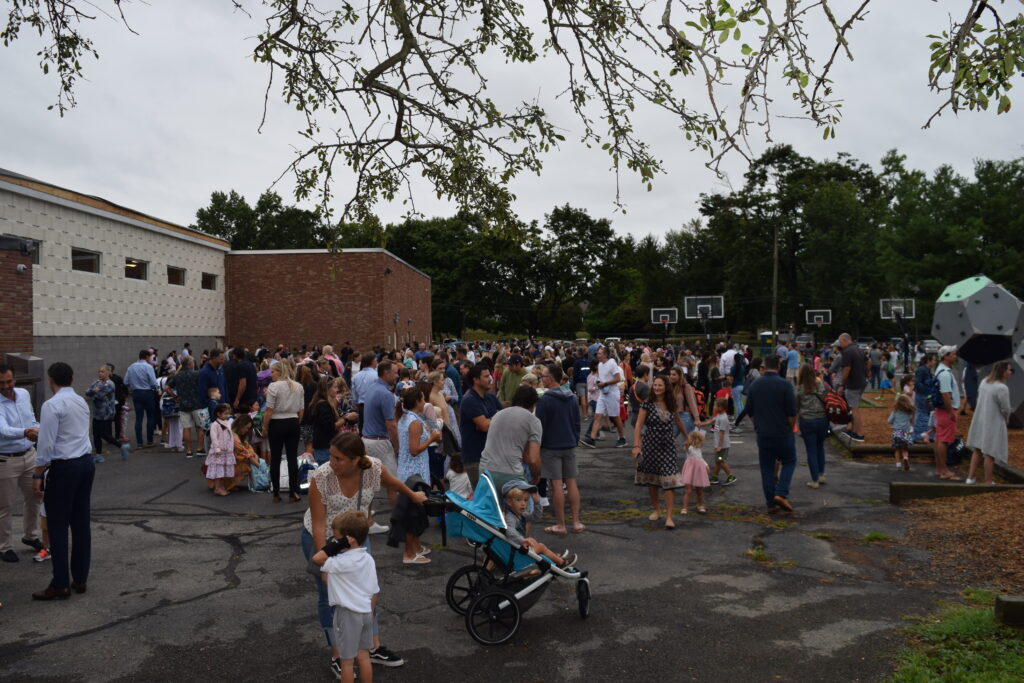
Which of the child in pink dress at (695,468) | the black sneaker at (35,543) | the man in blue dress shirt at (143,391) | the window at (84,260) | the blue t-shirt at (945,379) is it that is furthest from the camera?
the window at (84,260)

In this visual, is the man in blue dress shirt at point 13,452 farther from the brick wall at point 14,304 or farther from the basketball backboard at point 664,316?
the basketball backboard at point 664,316

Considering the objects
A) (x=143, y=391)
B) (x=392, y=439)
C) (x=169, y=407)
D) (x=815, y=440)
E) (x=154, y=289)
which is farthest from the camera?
(x=154, y=289)

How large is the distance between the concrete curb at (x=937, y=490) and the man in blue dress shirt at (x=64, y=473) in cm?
899

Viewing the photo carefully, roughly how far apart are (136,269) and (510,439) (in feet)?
76.4

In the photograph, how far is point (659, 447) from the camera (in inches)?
338

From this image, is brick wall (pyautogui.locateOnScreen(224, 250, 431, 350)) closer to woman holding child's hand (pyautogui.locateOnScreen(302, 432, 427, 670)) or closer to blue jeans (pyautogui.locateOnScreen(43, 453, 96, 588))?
blue jeans (pyautogui.locateOnScreen(43, 453, 96, 588))

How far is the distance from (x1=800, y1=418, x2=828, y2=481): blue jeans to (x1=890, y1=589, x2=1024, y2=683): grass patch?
4.65 metres

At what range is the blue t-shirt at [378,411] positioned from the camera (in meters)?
8.07

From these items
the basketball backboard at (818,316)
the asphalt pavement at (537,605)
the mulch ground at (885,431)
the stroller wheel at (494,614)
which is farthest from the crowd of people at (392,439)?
the basketball backboard at (818,316)


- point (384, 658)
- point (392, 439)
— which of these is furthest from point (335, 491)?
point (392, 439)

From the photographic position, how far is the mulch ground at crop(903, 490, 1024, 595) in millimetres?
6694

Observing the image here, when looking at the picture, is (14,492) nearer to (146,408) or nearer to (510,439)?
(510,439)

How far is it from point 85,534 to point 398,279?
3135 centimetres

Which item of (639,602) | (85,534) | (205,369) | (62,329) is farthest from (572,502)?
(62,329)
